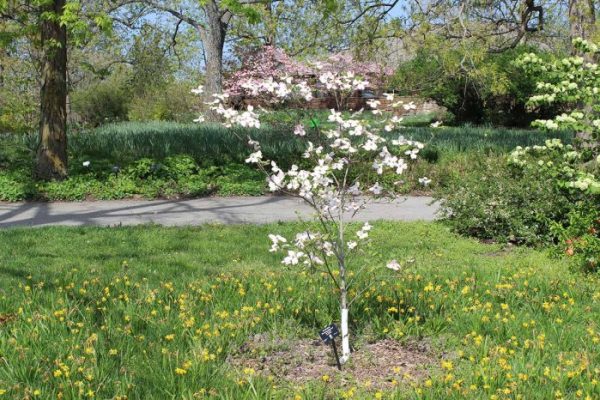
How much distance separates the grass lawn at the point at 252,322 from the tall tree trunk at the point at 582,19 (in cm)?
514

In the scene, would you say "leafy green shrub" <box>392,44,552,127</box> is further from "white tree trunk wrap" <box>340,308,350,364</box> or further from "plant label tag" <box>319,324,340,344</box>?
"plant label tag" <box>319,324,340,344</box>

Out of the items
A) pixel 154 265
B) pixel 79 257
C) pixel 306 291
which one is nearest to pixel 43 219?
pixel 79 257

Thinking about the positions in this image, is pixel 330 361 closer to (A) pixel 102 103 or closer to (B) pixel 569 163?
(B) pixel 569 163

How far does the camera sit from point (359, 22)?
14.2 meters

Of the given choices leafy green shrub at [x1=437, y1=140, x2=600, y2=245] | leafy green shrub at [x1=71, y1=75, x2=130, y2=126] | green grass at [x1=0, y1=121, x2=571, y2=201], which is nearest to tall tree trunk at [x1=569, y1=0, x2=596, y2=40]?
green grass at [x1=0, y1=121, x2=571, y2=201]

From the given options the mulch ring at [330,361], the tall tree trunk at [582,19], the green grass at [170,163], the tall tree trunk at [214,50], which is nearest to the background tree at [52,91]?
the green grass at [170,163]

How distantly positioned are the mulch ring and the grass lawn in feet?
0.15

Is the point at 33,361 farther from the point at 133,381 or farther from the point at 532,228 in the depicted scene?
the point at 532,228

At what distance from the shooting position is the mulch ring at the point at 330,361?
3.80m

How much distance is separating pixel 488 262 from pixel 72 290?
4034 millimetres

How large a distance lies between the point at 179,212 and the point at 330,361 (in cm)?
614

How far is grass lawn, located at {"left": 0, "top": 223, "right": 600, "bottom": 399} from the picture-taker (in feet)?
11.4

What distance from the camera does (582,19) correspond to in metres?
10.6

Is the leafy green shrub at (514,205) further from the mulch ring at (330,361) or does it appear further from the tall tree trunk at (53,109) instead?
the tall tree trunk at (53,109)
